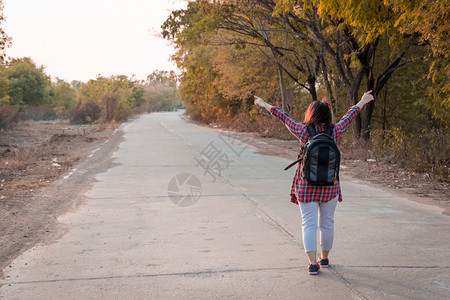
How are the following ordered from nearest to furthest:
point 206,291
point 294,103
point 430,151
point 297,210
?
point 206,291, point 297,210, point 430,151, point 294,103

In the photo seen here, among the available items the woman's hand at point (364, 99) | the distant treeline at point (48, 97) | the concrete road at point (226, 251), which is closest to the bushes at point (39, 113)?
the distant treeline at point (48, 97)

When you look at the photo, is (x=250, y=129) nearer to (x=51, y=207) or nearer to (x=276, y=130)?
(x=276, y=130)

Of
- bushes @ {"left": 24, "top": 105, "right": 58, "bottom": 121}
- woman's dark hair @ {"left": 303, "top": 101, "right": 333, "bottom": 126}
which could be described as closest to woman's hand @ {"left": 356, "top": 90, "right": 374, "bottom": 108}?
woman's dark hair @ {"left": 303, "top": 101, "right": 333, "bottom": 126}

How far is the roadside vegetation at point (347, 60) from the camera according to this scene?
10680mm

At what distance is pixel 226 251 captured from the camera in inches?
235

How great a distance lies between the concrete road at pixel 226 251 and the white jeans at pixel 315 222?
32cm

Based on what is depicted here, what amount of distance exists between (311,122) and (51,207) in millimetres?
5831

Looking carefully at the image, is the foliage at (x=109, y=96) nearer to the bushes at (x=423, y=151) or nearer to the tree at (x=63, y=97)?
the tree at (x=63, y=97)

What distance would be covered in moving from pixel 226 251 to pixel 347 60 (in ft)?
45.3

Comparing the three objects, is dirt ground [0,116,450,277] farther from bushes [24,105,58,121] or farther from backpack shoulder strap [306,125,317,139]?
bushes [24,105,58,121]

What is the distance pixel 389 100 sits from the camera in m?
21.8

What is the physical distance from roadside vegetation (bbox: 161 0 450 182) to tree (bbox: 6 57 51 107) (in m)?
26.3

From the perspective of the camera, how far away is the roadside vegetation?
10.7 metres

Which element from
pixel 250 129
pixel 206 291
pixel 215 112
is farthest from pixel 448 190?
pixel 215 112
